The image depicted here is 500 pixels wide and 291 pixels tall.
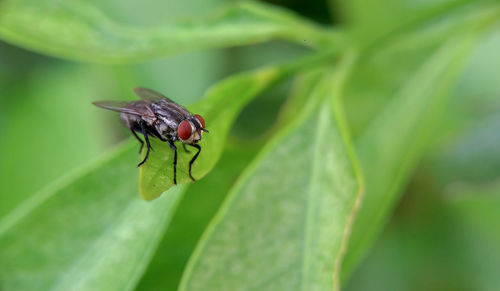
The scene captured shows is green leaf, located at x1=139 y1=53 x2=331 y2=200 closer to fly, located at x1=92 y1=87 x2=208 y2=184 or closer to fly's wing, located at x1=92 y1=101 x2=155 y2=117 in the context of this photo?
fly, located at x1=92 y1=87 x2=208 y2=184

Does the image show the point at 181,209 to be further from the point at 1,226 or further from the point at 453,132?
the point at 453,132

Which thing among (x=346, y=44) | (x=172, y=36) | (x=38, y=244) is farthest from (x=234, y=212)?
(x=346, y=44)

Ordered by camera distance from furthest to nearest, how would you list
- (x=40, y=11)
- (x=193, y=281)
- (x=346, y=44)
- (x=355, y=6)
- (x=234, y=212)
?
(x=355, y=6), (x=346, y=44), (x=40, y=11), (x=234, y=212), (x=193, y=281)

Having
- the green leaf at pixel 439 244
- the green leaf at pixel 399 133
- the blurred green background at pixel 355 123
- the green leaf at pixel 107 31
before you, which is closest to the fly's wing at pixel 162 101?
the green leaf at pixel 107 31

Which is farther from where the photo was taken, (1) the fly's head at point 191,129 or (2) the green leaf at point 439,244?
(2) the green leaf at point 439,244

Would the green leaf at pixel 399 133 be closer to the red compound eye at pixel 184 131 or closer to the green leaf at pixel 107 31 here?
the green leaf at pixel 107 31
